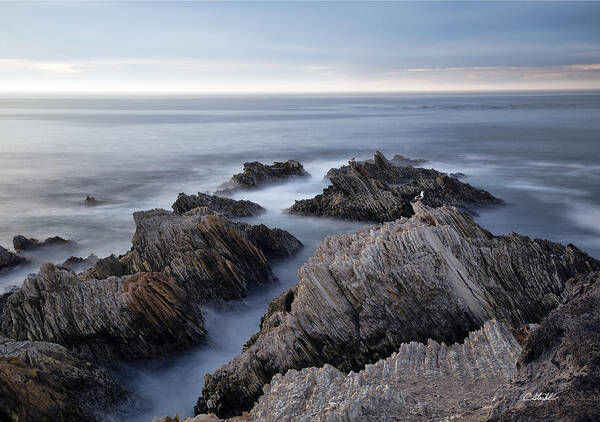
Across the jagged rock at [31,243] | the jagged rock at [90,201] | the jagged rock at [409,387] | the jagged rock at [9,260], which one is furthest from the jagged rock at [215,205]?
the jagged rock at [409,387]

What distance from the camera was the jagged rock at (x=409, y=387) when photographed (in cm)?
438

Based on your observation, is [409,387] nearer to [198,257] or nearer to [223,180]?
[198,257]

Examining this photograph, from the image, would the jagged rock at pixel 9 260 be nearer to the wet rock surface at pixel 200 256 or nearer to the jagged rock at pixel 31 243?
the jagged rock at pixel 31 243

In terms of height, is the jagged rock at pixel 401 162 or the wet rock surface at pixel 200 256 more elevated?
the jagged rock at pixel 401 162

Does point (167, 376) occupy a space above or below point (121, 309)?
below

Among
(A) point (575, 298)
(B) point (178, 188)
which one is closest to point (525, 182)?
(B) point (178, 188)

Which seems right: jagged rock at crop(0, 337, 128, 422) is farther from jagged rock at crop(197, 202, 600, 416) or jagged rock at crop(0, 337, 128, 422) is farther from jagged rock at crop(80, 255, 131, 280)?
jagged rock at crop(80, 255, 131, 280)

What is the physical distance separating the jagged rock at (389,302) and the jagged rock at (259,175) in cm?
1642

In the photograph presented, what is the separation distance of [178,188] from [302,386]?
23419 millimetres

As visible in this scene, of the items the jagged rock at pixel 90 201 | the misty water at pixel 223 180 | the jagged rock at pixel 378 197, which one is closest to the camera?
the misty water at pixel 223 180

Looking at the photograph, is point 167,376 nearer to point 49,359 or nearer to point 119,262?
point 49,359

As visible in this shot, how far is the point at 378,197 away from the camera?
59.3 ft

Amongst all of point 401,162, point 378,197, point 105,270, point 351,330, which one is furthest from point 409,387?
point 401,162

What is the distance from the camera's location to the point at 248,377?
720 cm
